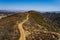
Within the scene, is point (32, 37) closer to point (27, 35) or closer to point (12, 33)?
point (27, 35)

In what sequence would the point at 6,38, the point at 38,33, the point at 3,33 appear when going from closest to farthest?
the point at 6,38, the point at 3,33, the point at 38,33

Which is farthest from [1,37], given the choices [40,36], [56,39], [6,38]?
[56,39]

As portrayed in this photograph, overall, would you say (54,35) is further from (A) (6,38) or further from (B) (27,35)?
(A) (6,38)

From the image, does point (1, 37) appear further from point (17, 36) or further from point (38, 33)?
point (38, 33)

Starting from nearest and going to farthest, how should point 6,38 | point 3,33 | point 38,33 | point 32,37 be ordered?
point 6,38 → point 3,33 → point 32,37 → point 38,33

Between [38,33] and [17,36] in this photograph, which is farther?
[38,33]

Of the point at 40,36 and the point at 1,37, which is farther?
the point at 40,36

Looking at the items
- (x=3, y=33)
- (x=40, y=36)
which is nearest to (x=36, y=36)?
(x=40, y=36)

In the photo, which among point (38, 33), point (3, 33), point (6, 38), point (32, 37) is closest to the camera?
point (6, 38)
